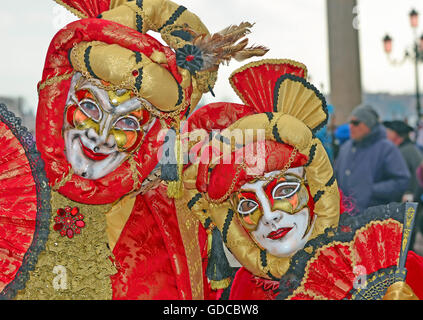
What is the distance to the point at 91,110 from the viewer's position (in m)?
1.73

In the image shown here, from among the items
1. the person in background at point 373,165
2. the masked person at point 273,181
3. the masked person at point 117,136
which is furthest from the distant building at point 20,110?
the person in background at point 373,165

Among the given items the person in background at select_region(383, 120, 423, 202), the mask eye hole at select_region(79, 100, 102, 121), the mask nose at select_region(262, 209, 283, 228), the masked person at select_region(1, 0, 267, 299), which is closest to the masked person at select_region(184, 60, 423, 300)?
the mask nose at select_region(262, 209, 283, 228)

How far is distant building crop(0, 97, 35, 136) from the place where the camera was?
1.78 meters

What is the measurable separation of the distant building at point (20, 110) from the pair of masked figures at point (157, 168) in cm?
10

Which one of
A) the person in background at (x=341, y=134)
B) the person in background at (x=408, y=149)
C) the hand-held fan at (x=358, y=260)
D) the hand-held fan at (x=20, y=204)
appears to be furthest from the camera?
the person in background at (x=408, y=149)

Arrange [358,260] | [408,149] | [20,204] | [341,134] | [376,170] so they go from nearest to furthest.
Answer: [358,260], [20,204], [376,170], [341,134], [408,149]

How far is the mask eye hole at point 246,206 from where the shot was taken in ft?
5.70

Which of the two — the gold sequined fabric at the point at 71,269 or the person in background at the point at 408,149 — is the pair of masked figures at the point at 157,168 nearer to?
the gold sequined fabric at the point at 71,269

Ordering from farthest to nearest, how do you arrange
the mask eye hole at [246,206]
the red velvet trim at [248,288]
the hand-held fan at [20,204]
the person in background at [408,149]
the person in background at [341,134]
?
the person in background at [408,149]
the person in background at [341,134]
the red velvet trim at [248,288]
the mask eye hole at [246,206]
the hand-held fan at [20,204]

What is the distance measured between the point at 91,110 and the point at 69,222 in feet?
1.29

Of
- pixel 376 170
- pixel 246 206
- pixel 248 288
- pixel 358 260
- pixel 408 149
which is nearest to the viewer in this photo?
pixel 358 260

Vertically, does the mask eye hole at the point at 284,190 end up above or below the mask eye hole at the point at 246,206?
above

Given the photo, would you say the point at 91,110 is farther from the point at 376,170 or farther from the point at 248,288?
the point at 376,170

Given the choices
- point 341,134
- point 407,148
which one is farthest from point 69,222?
point 407,148
